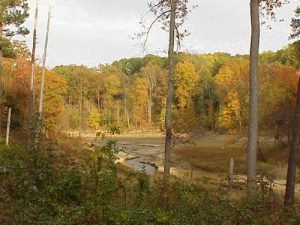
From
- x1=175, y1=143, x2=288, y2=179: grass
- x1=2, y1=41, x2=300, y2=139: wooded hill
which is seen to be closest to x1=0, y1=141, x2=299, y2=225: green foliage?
x1=175, y1=143, x2=288, y2=179: grass

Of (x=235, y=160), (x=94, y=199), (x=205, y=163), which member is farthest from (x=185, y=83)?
(x=94, y=199)

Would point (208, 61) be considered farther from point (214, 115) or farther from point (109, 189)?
point (109, 189)

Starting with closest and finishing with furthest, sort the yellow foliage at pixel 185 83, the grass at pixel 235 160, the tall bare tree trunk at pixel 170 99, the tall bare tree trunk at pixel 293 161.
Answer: the tall bare tree trunk at pixel 293 161 → the tall bare tree trunk at pixel 170 99 → the grass at pixel 235 160 → the yellow foliage at pixel 185 83

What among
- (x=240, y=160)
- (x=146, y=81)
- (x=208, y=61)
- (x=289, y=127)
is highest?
(x=208, y=61)

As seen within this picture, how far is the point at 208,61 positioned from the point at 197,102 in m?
22.7

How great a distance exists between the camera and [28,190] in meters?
9.05

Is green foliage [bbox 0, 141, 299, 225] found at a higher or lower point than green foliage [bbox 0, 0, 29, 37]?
lower

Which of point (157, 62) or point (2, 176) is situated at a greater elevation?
point (157, 62)

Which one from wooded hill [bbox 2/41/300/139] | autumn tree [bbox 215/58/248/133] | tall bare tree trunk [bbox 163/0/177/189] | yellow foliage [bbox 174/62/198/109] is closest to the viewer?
tall bare tree trunk [bbox 163/0/177/189]

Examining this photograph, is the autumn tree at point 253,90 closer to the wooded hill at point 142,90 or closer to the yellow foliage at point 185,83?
the wooded hill at point 142,90

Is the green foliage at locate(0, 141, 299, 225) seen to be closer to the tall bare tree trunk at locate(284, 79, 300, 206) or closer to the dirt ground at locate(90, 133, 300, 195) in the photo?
the tall bare tree trunk at locate(284, 79, 300, 206)

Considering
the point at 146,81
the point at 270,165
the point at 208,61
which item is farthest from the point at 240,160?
the point at 208,61

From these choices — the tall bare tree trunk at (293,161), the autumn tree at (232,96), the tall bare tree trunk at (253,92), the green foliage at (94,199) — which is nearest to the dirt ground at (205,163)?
the autumn tree at (232,96)

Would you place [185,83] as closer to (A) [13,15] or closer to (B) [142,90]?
(B) [142,90]
